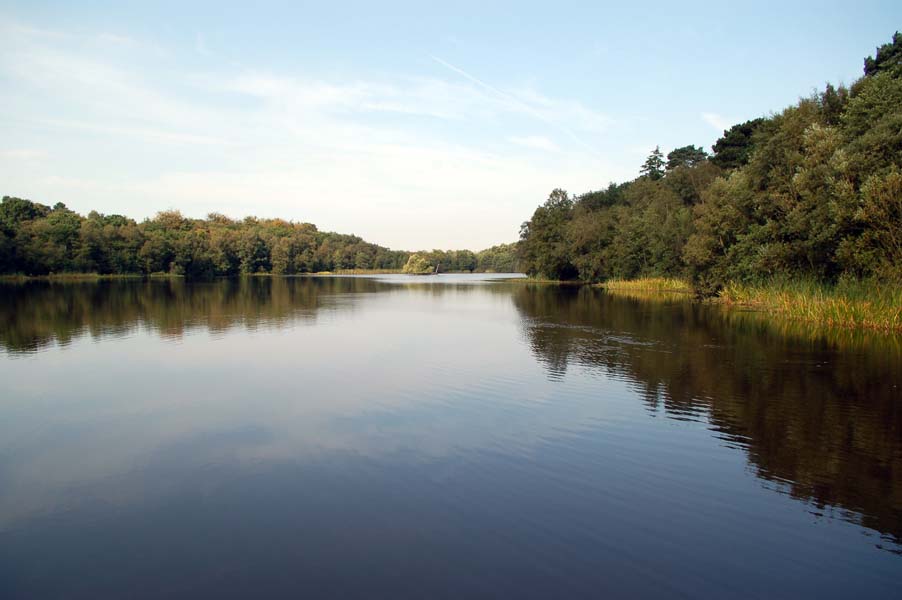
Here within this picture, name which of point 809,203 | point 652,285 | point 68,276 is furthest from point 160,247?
point 809,203

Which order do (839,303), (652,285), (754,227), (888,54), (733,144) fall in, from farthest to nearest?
(733,144)
(652,285)
(888,54)
(754,227)
(839,303)

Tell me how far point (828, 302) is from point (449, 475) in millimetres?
23622

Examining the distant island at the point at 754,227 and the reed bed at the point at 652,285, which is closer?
the distant island at the point at 754,227

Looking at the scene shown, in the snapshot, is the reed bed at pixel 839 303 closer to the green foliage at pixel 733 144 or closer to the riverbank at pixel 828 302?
the riverbank at pixel 828 302

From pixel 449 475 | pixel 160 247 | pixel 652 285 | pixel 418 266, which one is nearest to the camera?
pixel 449 475

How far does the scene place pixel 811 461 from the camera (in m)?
8.15

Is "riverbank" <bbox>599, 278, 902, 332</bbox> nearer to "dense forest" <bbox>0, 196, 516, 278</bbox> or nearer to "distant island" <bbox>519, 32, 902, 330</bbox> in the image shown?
"distant island" <bbox>519, 32, 902, 330</bbox>

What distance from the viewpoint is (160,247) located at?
95.6 metres

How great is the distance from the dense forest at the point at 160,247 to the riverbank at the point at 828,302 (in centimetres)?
8591

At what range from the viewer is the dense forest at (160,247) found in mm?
77244

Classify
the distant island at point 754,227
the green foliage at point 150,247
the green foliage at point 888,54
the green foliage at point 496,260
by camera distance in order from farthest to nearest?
the green foliage at point 496,260, the green foliage at point 150,247, the green foliage at point 888,54, the distant island at point 754,227

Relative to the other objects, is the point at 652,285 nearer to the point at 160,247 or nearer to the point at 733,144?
the point at 733,144

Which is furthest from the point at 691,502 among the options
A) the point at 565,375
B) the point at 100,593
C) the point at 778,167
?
the point at 778,167

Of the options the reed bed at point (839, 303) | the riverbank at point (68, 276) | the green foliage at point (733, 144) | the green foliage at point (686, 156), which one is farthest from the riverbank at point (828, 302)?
the riverbank at point (68, 276)
